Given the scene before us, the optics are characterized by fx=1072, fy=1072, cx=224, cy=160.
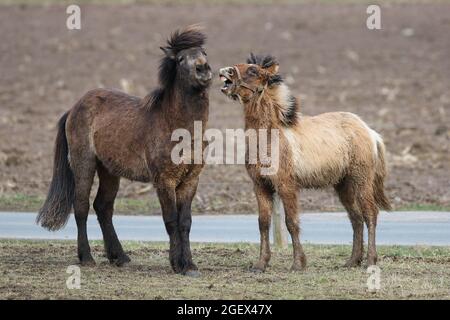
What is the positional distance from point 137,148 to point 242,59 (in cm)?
1904

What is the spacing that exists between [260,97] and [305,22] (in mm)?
24198

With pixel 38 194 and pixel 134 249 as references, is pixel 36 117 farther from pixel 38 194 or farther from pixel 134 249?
pixel 134 249

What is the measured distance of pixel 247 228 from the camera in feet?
49.7

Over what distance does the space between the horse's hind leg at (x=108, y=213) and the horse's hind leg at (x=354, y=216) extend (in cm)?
262

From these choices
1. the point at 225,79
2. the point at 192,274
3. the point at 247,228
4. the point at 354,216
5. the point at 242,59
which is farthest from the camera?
the point at 242,59

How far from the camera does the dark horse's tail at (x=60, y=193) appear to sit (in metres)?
12.9

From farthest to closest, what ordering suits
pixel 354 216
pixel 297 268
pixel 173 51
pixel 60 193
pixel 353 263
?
pixel 60 193
pixel 354 216
pixel 353 263
pixel 173 51
pixel 297 268

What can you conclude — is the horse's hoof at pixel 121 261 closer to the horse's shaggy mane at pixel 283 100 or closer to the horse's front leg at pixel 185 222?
the horse's front leg at pixel 185 222

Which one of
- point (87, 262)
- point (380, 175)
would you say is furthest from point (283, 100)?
point (87, 262)

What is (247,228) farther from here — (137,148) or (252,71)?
(252,71)

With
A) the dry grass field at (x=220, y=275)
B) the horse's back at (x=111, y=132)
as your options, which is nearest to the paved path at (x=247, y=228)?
the dry grass field at (x=220, y=275)

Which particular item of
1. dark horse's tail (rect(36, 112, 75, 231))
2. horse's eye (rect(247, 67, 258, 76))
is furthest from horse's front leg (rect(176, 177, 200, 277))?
dark horse's tail (rect(36, 112, 75, 231))
